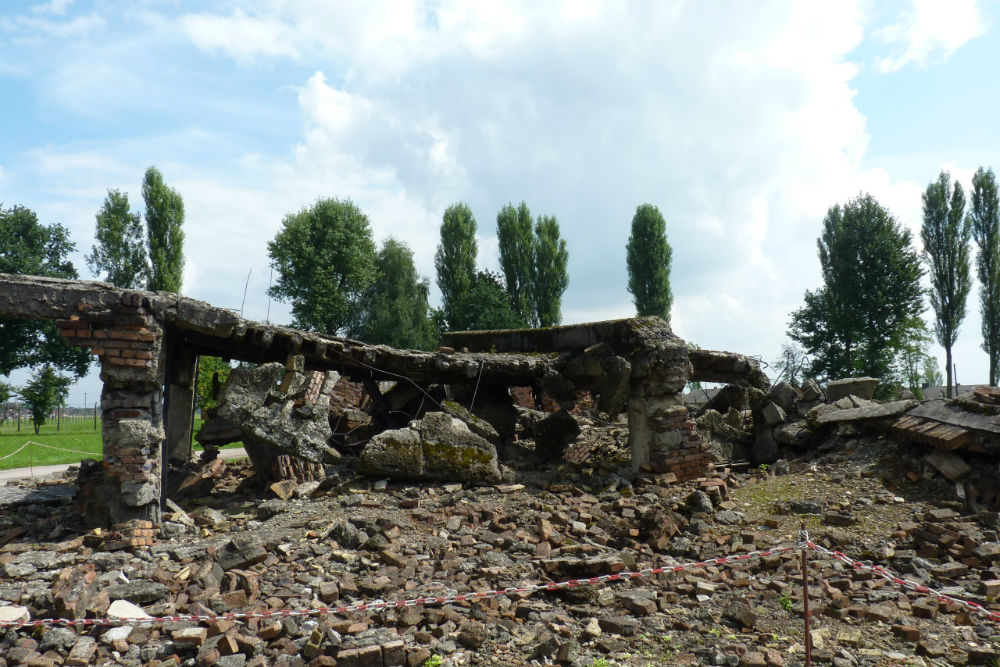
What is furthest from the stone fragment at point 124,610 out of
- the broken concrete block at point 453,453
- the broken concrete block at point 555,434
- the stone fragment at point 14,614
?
the broken concrete block at point 555,434

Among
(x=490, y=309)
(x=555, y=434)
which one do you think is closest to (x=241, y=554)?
(x=555, y=434)

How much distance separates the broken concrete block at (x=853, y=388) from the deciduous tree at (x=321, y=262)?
23.9 meters

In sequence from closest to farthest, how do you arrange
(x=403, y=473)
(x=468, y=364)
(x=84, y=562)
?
(x=84, y=562) → (x=403, y=473) → (x=468, y=364)

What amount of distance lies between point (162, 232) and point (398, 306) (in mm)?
12574

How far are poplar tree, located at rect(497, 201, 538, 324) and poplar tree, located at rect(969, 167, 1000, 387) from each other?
21084 mm

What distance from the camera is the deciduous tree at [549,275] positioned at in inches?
1314

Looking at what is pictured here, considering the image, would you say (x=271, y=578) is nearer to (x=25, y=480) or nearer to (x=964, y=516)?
(x=964, y=516)

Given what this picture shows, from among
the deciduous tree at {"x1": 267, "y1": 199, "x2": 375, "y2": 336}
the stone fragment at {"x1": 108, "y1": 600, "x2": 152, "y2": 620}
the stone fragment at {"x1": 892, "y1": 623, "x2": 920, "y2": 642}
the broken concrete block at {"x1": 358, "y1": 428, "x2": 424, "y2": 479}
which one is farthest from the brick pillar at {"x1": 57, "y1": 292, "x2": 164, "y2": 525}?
the deciduous tree at {"x1": 267, "y1": 199, "x2": 375, "y2": 336}

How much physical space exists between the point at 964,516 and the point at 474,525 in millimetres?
5867

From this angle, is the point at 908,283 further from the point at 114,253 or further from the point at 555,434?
the point at 114,253

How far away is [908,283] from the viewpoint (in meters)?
28.9

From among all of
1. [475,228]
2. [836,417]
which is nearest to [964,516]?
[836,417]

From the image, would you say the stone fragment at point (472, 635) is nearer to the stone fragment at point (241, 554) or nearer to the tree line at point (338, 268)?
the stone fragment at point (241, 554)

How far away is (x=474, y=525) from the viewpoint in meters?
7.32
